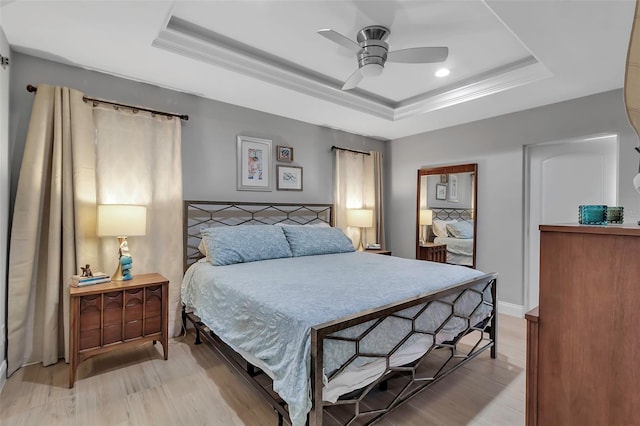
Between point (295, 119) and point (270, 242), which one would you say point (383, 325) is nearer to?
point (270, 242)

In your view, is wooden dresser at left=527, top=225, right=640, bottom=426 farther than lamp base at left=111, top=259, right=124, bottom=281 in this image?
No

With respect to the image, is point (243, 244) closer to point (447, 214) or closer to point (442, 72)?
point (442, 72)

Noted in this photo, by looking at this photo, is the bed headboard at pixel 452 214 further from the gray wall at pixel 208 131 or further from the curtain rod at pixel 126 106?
the curtain rod at pixel 126 106

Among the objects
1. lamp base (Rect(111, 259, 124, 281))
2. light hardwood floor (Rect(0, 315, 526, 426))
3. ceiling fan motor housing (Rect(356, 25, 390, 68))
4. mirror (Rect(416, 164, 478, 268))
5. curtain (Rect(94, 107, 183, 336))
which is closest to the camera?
light hardwood floor (Rect(0, 315, 526, 426))

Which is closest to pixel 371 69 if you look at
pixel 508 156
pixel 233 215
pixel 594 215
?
pixel 594 215

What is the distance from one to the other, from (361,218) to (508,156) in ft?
6.49

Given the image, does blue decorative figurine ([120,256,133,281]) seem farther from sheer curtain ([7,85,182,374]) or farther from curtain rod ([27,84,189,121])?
curtain rod ([27,84,189,121])

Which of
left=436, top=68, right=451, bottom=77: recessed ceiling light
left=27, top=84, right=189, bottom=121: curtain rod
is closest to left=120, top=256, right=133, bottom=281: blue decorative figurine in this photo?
left=27, top=84, right=189, bottom=121: curtain rod

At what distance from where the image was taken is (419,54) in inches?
87.2

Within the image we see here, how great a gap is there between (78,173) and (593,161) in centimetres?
488

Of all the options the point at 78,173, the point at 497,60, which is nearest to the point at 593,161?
the point at 497,60

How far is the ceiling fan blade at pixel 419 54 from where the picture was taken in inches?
84.8

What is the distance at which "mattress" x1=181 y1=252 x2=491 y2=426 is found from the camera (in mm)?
1481

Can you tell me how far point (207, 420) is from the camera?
1.83 meters
